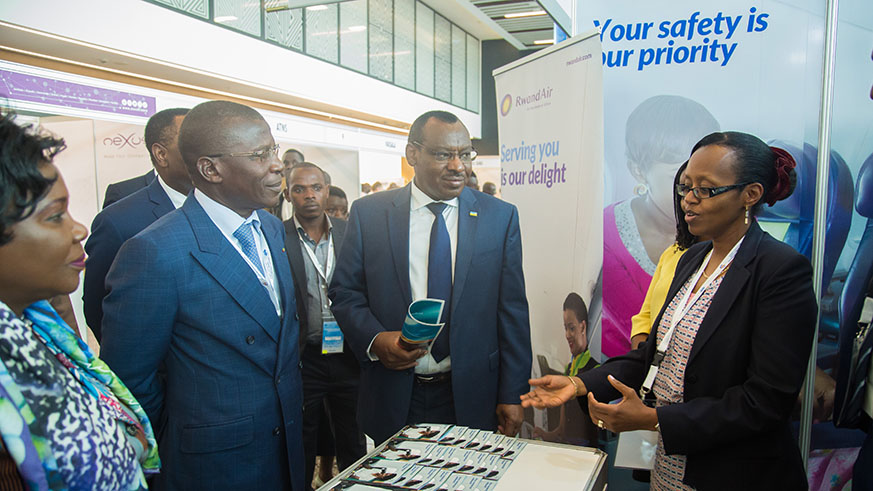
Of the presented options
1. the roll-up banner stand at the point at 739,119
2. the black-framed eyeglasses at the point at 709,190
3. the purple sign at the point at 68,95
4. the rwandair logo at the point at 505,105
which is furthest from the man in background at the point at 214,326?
the purple sign at the point at 68,95

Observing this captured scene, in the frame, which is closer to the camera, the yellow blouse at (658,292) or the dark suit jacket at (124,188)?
the yellow blouse at (658,292)

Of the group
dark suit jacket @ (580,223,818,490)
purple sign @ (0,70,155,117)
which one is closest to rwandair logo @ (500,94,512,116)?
dark suit jacket @ (580,223,818,490)

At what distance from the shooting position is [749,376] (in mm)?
1462

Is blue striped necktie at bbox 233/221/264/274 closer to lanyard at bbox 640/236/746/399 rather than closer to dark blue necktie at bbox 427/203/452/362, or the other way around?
dark blue necktie at bbox 427/203/452/362

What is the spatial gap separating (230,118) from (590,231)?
1.79 metres

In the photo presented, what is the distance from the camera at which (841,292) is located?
261cm

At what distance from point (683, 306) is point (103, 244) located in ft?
6.89

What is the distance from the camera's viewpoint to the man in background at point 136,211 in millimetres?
2047

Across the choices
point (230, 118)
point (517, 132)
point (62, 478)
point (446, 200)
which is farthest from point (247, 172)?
point (517, 132)

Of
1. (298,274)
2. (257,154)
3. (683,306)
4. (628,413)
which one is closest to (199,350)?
(257,154)

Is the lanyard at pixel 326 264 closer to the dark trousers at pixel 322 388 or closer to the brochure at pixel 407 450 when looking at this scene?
the dark trousers at pixel 322 388

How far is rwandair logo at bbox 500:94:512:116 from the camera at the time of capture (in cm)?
339

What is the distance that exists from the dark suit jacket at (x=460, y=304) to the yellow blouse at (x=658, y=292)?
79cm

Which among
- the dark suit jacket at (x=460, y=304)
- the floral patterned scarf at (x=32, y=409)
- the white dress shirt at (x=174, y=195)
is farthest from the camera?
the white dress shirt at (x=174, y=195)
